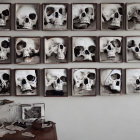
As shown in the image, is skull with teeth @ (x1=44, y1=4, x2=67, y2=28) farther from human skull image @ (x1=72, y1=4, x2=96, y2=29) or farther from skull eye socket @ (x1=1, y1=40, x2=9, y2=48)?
skull eye socket @ (x1=1, y1=40, x2=9, y2=48)

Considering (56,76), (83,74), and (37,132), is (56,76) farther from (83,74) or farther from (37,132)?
(37,132)

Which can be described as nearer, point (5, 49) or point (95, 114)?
point (5, 49)

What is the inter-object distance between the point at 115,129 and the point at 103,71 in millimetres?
548

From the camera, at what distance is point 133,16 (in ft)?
7.85

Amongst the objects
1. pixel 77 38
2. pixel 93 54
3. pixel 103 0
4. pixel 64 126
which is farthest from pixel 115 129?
Result: pixel 103 0

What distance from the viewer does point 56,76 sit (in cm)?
236

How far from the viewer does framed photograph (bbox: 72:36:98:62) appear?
236 centimetres

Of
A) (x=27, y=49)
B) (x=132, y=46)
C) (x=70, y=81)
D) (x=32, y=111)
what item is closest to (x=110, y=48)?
(x=132, y=46)

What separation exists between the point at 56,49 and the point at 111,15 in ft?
1.87

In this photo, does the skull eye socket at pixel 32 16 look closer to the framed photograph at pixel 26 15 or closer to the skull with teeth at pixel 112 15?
the framed photograph at pixel 26 15

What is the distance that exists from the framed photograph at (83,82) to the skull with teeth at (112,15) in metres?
0.44

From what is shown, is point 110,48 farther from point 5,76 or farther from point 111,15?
point 5,76

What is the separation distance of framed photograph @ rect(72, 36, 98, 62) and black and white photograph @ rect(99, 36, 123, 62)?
0.07 m

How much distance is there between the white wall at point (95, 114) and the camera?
2.41 meters
